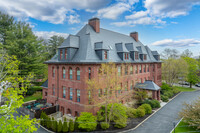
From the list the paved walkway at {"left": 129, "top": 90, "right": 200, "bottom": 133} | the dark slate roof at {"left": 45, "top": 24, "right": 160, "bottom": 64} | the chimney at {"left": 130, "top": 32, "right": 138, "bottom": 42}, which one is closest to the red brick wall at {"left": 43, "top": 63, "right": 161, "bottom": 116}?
the dark slate roof at {"left": 45, "top": 24, "right": 160, "bottom": 64}

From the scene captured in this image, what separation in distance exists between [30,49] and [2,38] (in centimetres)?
1585

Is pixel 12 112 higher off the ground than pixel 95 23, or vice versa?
pixel 95 23

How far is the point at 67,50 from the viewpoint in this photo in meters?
21.0

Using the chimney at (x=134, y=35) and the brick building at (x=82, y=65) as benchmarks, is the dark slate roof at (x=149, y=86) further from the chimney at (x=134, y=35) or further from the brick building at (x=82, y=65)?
the chimney at (x=134, y=35)

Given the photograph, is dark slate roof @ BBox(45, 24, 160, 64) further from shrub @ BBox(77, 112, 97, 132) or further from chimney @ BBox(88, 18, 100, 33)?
shrub @ BBox(77, 112, 97, 132)

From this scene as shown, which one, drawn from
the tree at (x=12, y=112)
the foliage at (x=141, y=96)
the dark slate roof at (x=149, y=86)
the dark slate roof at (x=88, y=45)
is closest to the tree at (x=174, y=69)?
the dark slate roof at (x=149, y=86)

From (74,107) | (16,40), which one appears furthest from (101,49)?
(16,40)

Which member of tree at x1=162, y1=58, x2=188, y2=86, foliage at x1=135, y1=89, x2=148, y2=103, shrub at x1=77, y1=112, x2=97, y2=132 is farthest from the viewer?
tree at x1=162, y1=58, x2=188, y2=86

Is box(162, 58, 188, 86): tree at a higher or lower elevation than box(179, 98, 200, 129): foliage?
higher

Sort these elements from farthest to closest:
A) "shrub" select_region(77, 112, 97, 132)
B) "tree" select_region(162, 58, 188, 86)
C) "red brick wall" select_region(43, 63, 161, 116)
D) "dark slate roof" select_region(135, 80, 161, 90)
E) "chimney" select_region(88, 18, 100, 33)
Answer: "tree" select_region(162, 58, 188, 86)
"dark slate roof" select_region(135, 80, 161, 90)
"chimney" select_region(88, 18, 100, 33)
"red brick wall" select_region(43, 63, 161, 116)
"shrub" select_region(77, 112, 97, 132)

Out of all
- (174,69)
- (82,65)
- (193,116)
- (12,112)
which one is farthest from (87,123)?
(174,69)

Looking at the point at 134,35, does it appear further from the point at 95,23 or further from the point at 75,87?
the point at 75,87

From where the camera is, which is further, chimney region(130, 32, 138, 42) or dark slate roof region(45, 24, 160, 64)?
chimney region(130, 32, 138, 42)

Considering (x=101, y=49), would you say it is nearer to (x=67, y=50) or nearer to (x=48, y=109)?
(x=67, y=50)
